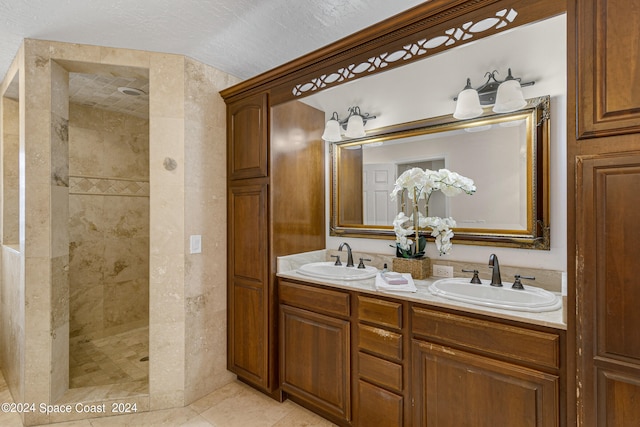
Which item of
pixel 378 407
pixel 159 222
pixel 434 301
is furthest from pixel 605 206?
pixel 159 222

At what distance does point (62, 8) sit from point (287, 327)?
7.56 ft

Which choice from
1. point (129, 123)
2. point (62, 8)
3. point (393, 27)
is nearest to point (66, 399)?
point (62, 8)

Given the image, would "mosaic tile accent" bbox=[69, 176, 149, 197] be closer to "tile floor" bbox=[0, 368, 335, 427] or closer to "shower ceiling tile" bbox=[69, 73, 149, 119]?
"shower ceiling tile" bbox=[69, 73, 149, 119]

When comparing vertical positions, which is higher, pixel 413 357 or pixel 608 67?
pixel 608 67

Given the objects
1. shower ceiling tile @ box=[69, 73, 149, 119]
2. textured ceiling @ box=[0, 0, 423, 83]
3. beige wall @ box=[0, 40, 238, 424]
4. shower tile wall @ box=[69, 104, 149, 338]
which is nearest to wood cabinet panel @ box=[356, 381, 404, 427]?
beige wall @ box=[0, 40, 238, 424]

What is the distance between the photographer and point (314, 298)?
6.52 ft

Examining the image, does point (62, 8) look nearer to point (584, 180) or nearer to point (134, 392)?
point (134, 392)

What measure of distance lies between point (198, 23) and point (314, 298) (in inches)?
71.4

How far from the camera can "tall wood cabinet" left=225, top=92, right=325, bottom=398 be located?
2209mm

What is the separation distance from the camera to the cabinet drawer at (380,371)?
64.1 inches

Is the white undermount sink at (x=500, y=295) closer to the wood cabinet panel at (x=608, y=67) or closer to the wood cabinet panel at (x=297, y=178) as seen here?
the wood cabinet panel at (x=608, y=67)

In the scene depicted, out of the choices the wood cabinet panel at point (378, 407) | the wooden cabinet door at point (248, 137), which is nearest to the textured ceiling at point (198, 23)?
the wooden cabinet door at point (248, 137)

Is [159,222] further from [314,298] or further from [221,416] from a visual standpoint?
[221,416]

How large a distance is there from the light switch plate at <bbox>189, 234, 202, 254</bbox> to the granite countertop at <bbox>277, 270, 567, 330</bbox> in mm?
642
